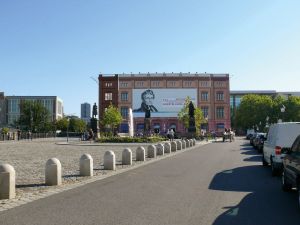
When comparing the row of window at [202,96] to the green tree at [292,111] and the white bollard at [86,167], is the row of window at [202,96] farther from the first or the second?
the white bollard at [86,167]

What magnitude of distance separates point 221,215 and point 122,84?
12579cm

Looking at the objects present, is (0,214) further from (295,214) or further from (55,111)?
(55,111)

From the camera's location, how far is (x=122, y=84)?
134 metres

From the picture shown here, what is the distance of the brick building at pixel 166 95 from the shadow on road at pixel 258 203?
116 m

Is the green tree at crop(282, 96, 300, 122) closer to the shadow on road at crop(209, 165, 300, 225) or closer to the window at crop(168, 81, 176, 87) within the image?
the window at crop(168, 81, 176, 87)

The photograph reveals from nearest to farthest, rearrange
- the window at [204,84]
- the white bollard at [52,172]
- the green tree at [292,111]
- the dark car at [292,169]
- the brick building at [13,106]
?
1. the dark car at [292,169]
2. the white bollard at [52,172]
3. the green tree at [292,111]
4. the window at [204,84]
5. the brick building at [13,106]

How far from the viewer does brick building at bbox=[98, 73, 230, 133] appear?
131500 millimetres

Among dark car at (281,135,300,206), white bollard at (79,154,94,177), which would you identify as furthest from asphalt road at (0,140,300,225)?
white bollard at (79,154,94,177)

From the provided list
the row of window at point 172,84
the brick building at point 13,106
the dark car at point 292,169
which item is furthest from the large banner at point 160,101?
the dark car at point 292,169

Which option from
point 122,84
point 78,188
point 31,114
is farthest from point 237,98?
point 78,188

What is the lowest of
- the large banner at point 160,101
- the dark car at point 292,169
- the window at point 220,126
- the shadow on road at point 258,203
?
the shadow on road at point 258,203

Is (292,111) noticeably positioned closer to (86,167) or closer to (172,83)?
(172,83)

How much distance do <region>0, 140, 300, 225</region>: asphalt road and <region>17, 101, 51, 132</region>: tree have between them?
112m

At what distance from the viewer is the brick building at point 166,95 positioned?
5177 inches
